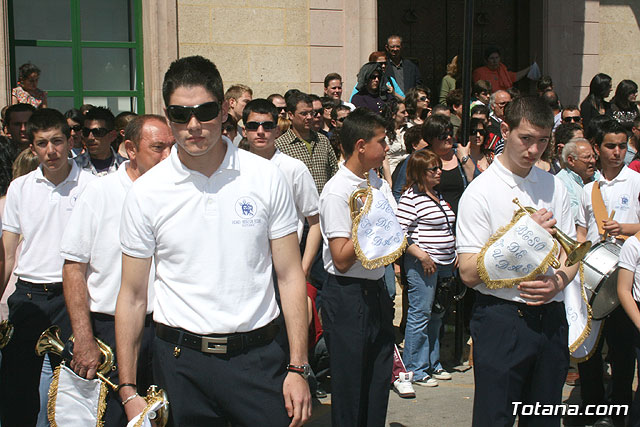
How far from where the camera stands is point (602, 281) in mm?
5371

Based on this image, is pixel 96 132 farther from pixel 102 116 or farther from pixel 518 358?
pixel 518 358

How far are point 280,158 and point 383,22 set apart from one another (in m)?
8.64

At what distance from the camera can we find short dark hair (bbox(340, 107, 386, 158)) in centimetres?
484

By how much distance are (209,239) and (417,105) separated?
7.37 meters

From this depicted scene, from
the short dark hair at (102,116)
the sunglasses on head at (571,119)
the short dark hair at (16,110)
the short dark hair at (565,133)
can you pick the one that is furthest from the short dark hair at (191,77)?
the sunglasses on head at (571,119)

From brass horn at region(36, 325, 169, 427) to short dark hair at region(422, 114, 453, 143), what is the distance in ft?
14.2

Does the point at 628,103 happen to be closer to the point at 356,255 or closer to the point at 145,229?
the point at 356,255

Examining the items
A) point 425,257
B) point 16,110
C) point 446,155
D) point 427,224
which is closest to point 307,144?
point 446,155

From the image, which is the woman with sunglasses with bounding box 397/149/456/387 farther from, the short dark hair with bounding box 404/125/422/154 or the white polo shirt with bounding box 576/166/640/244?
the short dark hair with bounding box 404/125/422/154

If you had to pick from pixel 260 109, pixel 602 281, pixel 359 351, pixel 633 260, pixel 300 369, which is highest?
pixel 260 109

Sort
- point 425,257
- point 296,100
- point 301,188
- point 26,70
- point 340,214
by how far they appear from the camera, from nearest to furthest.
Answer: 1. point 340,214
2. point 301,188
3. point 425,257
4. point 296,100
5. point 26,70

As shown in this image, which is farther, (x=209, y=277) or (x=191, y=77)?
(x=191, y=77)

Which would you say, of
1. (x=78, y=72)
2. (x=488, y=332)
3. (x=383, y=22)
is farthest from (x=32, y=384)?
(x=383, y=22)

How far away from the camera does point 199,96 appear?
320 cm
